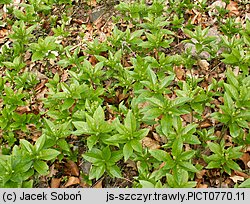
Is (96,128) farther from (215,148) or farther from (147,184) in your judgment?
(215,148)

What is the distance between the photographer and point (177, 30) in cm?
457

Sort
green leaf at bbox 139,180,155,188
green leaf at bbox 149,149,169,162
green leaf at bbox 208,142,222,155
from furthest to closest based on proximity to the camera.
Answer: green leaf at bbox 208,142,222,155 < green leaf at bbox 149,149,169,162 < green leaf at bbox 139,180,155,188

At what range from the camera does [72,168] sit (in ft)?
11.2

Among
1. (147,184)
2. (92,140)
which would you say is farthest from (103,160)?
(147,184)

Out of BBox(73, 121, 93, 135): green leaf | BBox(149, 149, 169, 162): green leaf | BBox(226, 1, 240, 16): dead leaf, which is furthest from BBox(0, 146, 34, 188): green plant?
BBox(226, 1, 240, 16): dead leaf

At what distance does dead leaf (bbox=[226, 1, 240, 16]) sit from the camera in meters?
4.61

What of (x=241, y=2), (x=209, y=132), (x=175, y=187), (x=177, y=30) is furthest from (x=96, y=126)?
(x=241, y=2)

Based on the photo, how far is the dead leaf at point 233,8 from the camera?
461 centimetres

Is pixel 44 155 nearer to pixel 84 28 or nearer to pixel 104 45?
pixel 104 45

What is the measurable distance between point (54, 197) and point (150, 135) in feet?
3.91

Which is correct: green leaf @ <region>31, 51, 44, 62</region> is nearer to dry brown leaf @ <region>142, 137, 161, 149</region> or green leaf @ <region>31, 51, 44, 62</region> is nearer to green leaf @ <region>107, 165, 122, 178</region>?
dry brown leaf @ <region>142, 137, 161, 149</region>

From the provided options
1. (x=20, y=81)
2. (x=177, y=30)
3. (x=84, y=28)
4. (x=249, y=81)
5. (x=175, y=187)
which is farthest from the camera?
(x=84, y=28)

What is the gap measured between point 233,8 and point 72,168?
283 cm

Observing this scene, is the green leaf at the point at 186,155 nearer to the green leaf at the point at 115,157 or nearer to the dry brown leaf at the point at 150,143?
the green leaf at the point at 115,157
